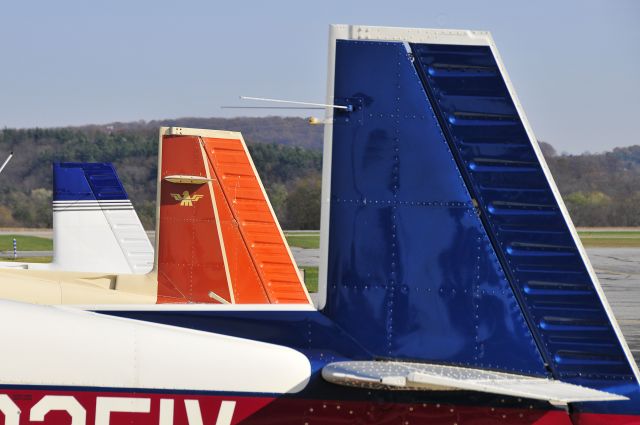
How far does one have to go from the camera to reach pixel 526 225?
4762mm

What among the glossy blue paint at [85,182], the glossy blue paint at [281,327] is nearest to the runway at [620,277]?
the glossy blue paint at [85,182]

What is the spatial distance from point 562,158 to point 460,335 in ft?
150

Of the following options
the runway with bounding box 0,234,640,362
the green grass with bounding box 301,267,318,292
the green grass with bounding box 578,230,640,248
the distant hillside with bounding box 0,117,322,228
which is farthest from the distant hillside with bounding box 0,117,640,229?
the green grass with bounding box 301,267,318,292

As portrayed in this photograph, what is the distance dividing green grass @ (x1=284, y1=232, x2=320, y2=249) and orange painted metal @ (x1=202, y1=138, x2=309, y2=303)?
28636 mm

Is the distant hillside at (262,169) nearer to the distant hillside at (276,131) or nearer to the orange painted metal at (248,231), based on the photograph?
the distant hillside at (276,131)

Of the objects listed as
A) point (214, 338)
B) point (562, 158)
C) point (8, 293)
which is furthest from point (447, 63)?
point (562, 158)

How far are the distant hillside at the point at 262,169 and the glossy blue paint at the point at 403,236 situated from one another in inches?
1577

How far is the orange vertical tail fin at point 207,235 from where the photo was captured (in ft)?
36.6

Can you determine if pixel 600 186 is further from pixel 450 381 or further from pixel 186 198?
pixel 450 381

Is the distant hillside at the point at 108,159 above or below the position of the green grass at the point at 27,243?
above

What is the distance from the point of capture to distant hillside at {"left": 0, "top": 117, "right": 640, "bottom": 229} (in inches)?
1928

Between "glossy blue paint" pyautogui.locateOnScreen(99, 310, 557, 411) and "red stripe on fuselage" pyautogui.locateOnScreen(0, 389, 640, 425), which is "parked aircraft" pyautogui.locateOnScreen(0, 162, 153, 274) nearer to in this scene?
"glossy blue paint" pyautogui.locateOnScreen(99, 310, 557, 411)

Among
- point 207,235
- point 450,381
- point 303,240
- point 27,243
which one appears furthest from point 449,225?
point 27,243

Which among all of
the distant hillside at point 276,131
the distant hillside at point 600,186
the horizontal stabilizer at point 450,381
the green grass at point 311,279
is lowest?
the horizontal stabilizer at point 450,381
